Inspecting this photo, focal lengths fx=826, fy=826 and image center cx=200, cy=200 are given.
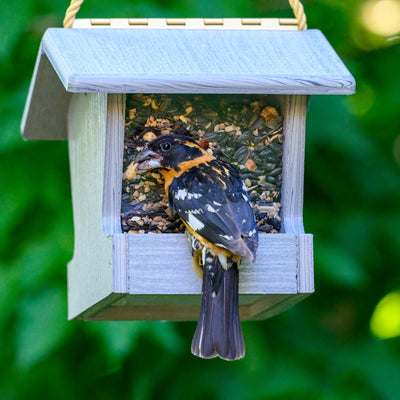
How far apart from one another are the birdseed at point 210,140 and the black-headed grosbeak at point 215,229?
0.14 m

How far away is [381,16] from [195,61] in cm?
257

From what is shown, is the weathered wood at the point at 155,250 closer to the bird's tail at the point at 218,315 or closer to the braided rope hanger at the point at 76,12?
the bird's tail at the point at 218,315

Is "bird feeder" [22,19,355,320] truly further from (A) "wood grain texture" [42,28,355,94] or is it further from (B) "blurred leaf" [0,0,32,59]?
(B) "blurred leaf" [0,0,32,59]

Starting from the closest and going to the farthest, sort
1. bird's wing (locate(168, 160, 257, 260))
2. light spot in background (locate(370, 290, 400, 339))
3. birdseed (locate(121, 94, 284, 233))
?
1. bird's wing (locate(168, 160, 257, 260))
2. birdseed (locate(121, 94, 284, 233))
3. light spot in background (locate(370, 290, 400, 339))

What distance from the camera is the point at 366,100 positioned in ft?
16.6

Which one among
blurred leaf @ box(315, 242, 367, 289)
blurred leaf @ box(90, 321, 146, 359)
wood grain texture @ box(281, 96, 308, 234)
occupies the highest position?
wood grain texture @ box(281, 96, 308, 234)

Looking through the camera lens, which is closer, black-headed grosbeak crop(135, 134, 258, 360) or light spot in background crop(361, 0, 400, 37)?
black-headed grosbeak crop(135, 134, 258, 360)

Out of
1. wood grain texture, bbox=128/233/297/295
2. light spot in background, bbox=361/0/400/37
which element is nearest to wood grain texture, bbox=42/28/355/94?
wood grain texture, bbox=128/233/297/295

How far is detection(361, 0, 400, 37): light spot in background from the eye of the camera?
5289mm

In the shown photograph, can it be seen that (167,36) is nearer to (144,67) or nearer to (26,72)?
(144,67)

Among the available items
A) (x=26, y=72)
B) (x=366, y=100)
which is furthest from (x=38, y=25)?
(x=366, y=100)

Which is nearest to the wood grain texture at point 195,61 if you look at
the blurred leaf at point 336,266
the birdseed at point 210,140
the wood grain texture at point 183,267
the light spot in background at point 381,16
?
the birdseed at point 210,140

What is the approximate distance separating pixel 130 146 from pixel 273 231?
2.28 feet

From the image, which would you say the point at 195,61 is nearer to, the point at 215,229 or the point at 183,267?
the point at 215,229
